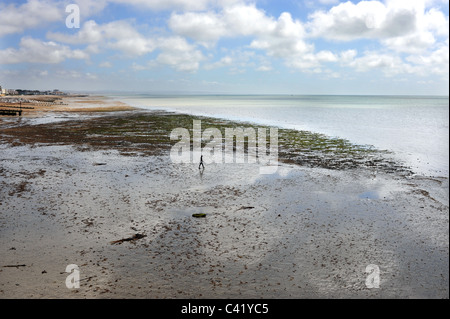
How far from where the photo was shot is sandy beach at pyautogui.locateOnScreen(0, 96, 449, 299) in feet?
32.8

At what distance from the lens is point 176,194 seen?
18.5 meters

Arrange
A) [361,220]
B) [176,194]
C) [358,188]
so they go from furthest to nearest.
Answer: [358,188]
[176,194]
[361,220]

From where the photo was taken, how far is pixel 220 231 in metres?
13.8

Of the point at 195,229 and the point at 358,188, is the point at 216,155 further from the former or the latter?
the point at 195,229

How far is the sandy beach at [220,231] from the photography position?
32.8 ft
